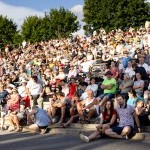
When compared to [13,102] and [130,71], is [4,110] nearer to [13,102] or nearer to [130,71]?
[13,102]

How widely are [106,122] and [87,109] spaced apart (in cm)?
197

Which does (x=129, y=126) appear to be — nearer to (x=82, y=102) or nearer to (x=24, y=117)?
(x=82, y=102)

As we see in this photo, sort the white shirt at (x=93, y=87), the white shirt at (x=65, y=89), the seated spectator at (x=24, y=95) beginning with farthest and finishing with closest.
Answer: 1. the seated spectator at (x=24, y=95)
2. the white shirt at (x=65, y=89)
3. the white shirt at (x=93, y=87)

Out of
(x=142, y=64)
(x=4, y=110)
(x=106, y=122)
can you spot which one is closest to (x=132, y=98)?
(x=106, y=122)

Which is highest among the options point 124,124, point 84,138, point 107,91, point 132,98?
point 107,91

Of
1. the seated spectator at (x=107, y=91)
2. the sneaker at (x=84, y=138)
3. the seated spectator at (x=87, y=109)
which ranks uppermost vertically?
the seated spectator at (x=107, y=91)

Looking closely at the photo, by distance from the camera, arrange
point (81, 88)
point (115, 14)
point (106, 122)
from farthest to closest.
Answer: point (115, 14), point (81, 88), point (106, 122)

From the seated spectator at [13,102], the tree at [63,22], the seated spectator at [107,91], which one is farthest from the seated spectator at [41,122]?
the tree at [63,22]

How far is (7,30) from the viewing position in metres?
74.4

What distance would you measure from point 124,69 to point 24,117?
421 centimetres

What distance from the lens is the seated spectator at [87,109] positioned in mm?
14055

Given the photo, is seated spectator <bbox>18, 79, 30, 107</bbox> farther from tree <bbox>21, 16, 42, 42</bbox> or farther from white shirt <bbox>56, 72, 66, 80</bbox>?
tree <bbox>21, 16, 42, 42</bbox>

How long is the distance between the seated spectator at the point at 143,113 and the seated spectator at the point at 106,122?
2.11 ft

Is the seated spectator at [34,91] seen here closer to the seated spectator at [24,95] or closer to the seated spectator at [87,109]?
the seated spectator at [24,95]
